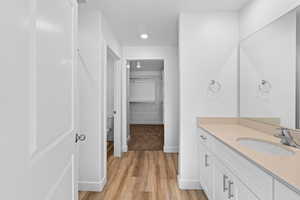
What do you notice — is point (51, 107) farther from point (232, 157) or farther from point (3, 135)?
point (232, 157)

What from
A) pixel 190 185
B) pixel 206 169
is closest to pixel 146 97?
pixel 190 185

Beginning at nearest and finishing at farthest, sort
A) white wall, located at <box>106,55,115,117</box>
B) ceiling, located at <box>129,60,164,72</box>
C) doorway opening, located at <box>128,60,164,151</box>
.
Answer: white wall, located at <box>106,55,115,117</box> < ceiling, located at <box>129,60,164,72</box> < doorway opening, located at <box>128,60,164,151</box>

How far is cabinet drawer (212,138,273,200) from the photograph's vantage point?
1.03 m

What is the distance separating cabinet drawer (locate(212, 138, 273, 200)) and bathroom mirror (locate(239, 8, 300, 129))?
0.67 meters

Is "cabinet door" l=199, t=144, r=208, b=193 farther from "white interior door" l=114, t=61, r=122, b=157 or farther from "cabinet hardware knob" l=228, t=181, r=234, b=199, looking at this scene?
"white interior door" l=114, t=61, r=122, b=157

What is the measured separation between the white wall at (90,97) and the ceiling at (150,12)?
28 centimetres

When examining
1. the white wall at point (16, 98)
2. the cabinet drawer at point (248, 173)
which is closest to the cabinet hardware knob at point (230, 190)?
the cabinet drawer at point (248, 173)

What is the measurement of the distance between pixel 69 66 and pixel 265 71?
1950 millimetres

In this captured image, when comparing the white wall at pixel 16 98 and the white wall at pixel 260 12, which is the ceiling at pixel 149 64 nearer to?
the white wall at pixel 260 12

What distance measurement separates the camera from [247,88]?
95.7 inches

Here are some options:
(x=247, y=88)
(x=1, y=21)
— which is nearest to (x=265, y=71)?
(x=247, y=88)

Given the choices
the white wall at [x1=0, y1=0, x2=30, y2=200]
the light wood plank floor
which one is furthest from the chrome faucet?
the white wall at [x1=0, y1=0, x2=30, y2=200]

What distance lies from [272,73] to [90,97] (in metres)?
2.11

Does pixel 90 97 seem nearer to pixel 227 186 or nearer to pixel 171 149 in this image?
pixel 227 186
